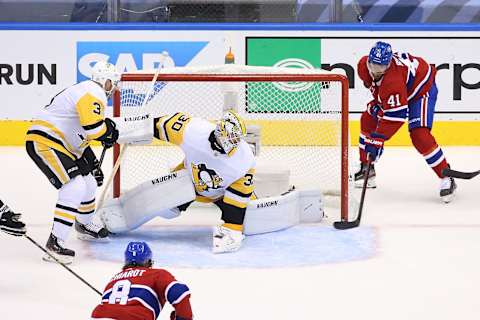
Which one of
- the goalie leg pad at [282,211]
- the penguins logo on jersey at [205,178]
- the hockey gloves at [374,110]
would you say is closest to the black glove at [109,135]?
the penguins logo on jersey at [205,178]

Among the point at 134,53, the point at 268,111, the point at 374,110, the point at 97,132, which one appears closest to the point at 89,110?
the point at 97,132

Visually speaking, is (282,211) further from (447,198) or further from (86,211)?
(447,198)

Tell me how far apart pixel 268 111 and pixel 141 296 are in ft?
12.6

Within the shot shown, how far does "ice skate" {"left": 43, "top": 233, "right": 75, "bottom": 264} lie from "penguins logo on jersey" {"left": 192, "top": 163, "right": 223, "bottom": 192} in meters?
0.65

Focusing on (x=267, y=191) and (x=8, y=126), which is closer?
(x=267, y=191)

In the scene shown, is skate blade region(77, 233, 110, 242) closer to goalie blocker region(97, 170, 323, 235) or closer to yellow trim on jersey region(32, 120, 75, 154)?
goalie blocker region(97, 170, 323, 235)

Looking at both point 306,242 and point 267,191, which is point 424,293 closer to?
point 306,242

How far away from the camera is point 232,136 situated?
466cm

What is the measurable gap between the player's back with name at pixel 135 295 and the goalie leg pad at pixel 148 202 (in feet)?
5.80

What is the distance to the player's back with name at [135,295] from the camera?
9.61 ft

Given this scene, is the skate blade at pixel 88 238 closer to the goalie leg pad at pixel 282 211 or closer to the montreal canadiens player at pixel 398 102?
the goalie leg pad at pixel 282 211

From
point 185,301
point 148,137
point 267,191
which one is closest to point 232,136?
point 148,137

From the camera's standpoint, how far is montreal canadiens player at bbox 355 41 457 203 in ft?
18.6

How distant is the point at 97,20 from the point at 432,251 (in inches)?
150
